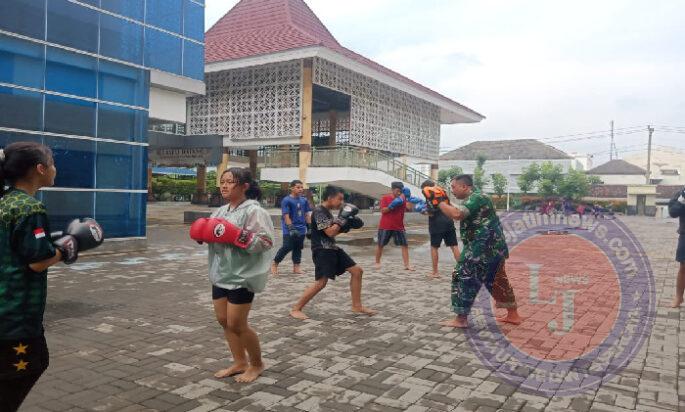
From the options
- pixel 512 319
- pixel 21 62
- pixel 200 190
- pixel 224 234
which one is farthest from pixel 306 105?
pixel 224 234

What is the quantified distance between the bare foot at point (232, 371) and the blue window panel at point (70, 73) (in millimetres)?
8129

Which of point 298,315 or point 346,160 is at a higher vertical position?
point 346,160

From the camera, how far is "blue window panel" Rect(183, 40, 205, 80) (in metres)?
14.8

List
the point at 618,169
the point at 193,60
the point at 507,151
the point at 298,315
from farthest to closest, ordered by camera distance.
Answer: the point at 507,151
the point at 618,169
the point at 193,60
the point at 298,315

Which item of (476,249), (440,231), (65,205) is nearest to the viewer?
(476,249)

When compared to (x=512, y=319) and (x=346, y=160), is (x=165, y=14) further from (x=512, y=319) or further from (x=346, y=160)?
(x=512, y=319)

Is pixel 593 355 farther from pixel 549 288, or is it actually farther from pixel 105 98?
pixel 105 98

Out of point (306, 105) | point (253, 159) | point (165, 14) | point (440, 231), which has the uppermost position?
point (165, 14)

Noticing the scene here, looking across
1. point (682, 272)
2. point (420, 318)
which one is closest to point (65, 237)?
point (420, 318)

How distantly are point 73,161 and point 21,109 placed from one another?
1.28 metres

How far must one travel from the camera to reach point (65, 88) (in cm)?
1000

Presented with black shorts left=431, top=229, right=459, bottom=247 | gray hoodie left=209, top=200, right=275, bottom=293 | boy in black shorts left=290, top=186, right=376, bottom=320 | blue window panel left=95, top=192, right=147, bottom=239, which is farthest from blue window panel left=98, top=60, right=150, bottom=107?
gray hoodie left=209, top=200, right=275, bottom=293

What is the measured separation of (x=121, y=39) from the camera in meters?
11.0

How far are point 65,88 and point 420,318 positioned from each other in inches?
323
